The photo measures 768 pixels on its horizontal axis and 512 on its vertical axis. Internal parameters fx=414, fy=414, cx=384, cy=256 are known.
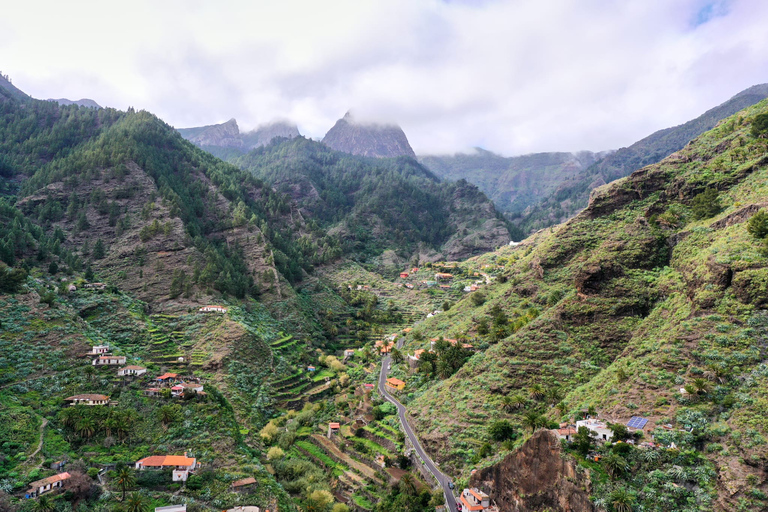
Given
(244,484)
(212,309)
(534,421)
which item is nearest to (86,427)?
(244,484)

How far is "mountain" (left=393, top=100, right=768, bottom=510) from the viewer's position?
83.4 feet

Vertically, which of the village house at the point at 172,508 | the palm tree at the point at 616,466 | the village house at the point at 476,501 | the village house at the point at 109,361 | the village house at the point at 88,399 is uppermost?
the village house at the point at 109,361

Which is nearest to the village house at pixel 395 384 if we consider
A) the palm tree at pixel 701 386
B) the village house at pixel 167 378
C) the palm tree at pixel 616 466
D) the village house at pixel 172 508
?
the village house at pixel 167 378

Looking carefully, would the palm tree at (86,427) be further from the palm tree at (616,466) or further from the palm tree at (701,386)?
the palm tree at (701,386)

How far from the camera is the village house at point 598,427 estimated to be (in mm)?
28703

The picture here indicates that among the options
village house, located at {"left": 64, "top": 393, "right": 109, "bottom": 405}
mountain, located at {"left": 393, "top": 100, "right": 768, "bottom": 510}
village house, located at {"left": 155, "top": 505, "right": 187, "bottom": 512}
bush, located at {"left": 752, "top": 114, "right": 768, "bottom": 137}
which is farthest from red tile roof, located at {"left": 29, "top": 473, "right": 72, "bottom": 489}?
bush, located at {"left": 752, "top": 114, "right": 768, "bottom": 137}

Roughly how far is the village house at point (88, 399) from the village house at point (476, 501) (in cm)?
3641

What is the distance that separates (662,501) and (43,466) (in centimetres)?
4403

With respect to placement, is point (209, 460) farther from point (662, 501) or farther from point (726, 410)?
point (726, 410)

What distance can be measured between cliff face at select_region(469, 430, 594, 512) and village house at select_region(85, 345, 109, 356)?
4503cm

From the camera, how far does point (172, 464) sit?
1428 inches

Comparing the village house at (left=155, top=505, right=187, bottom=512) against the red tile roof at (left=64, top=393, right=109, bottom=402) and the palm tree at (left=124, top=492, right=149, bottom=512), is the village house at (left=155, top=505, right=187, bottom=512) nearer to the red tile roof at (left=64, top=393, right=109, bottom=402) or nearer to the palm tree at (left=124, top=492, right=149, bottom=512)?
the palm tree at (left=124, top=492, right=149, bottom=512)

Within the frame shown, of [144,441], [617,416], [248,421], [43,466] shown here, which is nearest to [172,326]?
[248,421]

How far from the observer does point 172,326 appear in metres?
66.7
